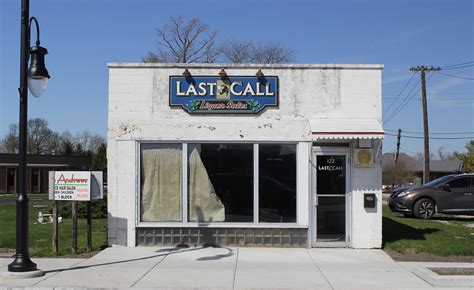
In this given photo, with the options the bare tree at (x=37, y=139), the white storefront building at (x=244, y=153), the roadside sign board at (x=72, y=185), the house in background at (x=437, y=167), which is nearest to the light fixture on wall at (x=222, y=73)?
the white storefront building at (x=244, y=153)

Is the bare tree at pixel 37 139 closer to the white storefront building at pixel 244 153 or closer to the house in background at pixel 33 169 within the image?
the house in background at pixel 33 169

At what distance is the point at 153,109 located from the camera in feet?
42.4

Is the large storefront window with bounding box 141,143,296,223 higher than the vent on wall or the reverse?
higher

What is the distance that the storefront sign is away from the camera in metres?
12.9

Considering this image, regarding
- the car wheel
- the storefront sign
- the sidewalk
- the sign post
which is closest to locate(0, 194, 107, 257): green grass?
the sign post

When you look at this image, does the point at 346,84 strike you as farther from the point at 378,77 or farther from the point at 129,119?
the point at 129,119

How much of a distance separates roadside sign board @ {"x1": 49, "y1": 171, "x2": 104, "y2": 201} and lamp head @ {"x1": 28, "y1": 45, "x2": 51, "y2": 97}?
2.70 meters

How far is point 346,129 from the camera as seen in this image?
1229 centimetres

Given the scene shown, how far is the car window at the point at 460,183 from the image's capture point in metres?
19.8

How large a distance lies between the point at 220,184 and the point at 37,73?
4.95 metres

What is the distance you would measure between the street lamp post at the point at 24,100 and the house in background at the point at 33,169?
50.7 metres

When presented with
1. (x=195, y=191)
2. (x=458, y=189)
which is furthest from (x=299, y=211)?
(x=458, y=189)

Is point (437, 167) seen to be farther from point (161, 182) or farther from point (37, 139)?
point (161, 182)

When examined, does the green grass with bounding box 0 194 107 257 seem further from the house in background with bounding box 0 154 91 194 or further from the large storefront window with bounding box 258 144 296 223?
the house in background with bounding box 0 154 91 194
